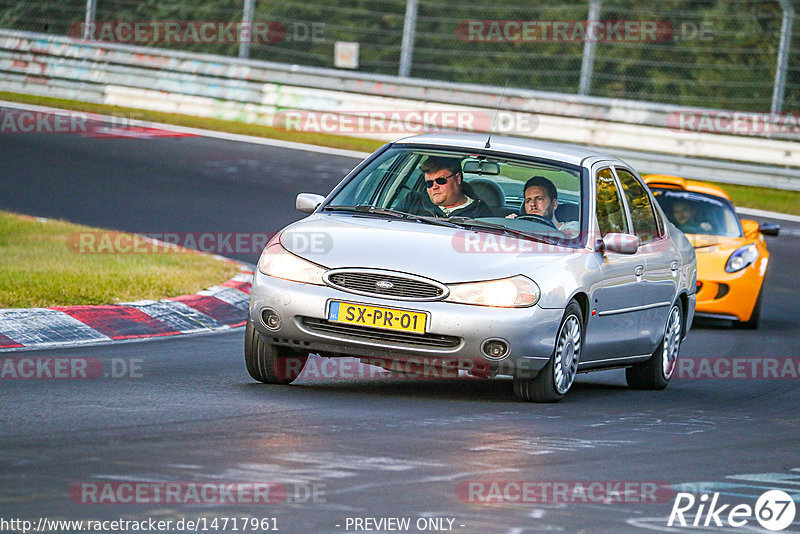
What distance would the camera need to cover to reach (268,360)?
8.11 m

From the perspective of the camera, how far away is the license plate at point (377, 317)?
7547mm

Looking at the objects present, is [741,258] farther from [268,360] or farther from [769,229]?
[268,360]

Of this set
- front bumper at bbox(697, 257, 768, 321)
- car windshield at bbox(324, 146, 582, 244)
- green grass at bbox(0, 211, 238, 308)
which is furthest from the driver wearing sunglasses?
front bumper at bbox(697, 257, 768, 321)

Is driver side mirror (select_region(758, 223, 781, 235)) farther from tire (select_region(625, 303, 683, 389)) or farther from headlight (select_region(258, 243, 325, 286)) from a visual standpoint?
headlight (select_region(258, 243, 325, 286))

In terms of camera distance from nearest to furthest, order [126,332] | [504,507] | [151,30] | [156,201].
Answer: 1. [504,507]
2. [126,332]
3. [156,201]
4. [151,30]

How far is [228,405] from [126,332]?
2.73 meters

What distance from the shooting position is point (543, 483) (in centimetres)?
583

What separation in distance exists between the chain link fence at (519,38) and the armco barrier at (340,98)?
0.49m

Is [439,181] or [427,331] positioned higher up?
[439,181]

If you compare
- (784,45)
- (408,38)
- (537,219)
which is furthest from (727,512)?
(408,38)

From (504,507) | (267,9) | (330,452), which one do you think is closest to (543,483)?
(504,507)

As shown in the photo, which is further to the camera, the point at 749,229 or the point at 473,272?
the point at 749,229

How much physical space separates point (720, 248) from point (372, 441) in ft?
26.2

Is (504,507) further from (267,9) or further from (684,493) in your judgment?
(267,9)
